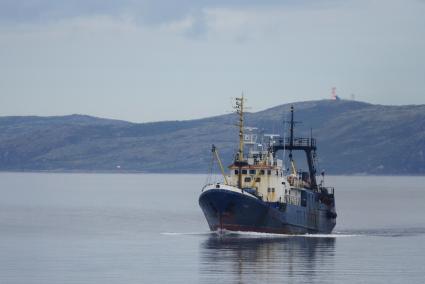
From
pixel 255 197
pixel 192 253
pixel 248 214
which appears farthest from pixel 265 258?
pixel 248 214

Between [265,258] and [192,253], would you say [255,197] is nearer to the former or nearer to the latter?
[192,253]

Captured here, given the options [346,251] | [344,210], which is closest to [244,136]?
[346,251]

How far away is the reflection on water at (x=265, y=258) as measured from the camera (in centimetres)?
8351

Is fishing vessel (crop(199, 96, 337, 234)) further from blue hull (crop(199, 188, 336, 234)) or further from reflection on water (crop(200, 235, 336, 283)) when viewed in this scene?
reflection on water (crop(200, 235, 336, 283))

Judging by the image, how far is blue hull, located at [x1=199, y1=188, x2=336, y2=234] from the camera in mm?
112500

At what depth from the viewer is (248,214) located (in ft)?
374

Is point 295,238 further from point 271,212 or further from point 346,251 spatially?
point 346,251

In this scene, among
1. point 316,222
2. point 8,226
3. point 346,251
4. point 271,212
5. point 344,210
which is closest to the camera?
point 346,251

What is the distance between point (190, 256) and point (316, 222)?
3001 cm

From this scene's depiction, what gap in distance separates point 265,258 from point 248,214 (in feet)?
63.8

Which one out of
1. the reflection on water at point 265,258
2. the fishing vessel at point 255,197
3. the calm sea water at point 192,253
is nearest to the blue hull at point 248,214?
the fishing vessel at point 255,197

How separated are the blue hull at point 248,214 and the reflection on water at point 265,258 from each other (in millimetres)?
1923

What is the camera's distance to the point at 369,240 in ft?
390

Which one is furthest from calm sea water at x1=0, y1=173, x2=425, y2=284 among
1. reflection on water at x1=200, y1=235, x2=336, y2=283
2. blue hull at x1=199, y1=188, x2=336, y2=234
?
blue hull at x1=199, y1=188, x2=336, y2=234
